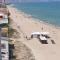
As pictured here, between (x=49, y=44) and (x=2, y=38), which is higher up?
(x=2, y=38)

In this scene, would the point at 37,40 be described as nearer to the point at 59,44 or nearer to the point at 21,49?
the point at 59,44

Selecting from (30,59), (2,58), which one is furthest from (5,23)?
(30,59)

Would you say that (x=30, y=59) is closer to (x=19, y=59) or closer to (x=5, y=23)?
(x=19, y=59)

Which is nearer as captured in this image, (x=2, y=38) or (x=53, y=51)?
(x=2, y=38)

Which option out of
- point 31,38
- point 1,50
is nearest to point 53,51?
point 31,38

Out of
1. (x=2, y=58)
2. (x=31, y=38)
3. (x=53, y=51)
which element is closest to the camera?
(x=2, y=58)

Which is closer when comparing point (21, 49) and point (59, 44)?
point (21, 49)

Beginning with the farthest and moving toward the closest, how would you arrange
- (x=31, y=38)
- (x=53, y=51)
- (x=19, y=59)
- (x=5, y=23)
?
(x=31, y=38) < (x=53, y=51) < (x=19, y=59) < (x=5, y=23)

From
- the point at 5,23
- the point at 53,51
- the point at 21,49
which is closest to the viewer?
the point at 5,23

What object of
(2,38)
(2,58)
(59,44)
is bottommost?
(59,44)
